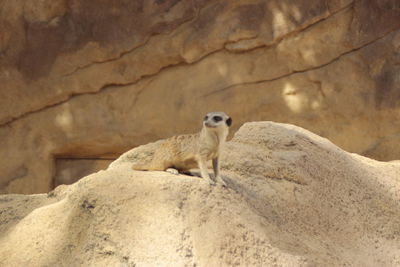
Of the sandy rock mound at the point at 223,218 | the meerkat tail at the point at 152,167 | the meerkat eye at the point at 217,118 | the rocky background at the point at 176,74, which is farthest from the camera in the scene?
the rocky background at the point at 176,74

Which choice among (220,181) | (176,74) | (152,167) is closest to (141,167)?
(152,167)


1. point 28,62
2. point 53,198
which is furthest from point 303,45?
point 53,198

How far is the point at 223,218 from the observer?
2.59 meters

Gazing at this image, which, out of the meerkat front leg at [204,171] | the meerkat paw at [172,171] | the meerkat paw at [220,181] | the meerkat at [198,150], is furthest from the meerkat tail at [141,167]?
the meerkat paw at [220,181]

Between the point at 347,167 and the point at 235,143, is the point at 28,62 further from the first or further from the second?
the point at 347,167

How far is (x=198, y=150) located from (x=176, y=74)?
3801mm

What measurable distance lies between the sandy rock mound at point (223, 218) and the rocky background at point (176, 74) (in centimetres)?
265

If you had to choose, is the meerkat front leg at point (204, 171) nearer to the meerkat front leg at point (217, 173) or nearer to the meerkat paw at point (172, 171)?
the meerkat front leg at point (217, 173)

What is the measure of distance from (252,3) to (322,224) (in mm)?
3867

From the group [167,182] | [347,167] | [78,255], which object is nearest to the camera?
[78,255]

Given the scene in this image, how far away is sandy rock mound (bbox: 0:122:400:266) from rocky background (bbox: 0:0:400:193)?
2.65 meters

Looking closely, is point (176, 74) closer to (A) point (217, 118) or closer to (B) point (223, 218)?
(A) point (217, 118)

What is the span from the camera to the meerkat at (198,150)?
2.87 meters

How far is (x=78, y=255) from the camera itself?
2.49 meters
